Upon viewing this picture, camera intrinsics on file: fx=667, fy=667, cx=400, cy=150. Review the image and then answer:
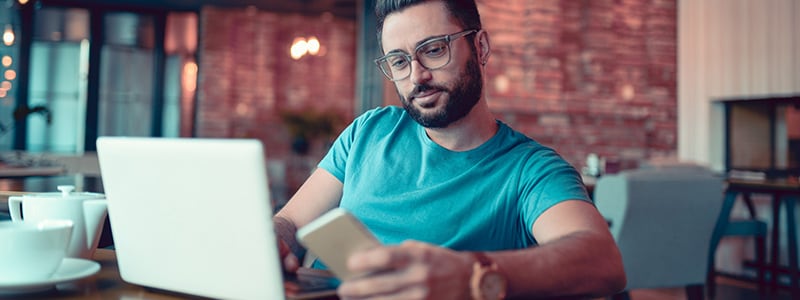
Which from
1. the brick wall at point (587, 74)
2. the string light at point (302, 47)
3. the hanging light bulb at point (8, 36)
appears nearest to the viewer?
the brick wall at point (587, 74)

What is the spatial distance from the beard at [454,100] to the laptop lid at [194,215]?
56cm

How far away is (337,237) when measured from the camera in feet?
2.16

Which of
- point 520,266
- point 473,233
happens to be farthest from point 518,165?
point 520,266

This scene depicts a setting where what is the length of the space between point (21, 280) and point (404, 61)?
712 mm

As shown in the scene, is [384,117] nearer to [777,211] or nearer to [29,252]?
[29,252]

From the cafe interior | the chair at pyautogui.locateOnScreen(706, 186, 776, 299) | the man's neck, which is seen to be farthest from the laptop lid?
the chair at pyautogui.locateOnScreen(706, 186, 776, 299)

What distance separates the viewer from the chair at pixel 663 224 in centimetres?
295

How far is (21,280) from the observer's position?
30.6 inches

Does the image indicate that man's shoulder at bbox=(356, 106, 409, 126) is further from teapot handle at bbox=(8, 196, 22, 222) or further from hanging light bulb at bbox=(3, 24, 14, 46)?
hanging light bulb at bbox=(3, 24, 14, 46)

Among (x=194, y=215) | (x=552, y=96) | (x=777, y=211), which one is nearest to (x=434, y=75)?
(x=194, y=215)

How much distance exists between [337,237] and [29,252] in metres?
0.39

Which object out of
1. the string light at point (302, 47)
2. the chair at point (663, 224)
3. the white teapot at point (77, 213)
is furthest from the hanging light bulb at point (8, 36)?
the white teapot at point (77, 213)

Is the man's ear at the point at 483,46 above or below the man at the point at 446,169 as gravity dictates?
above

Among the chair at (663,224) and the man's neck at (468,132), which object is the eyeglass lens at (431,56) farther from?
the chair at (663,224)
